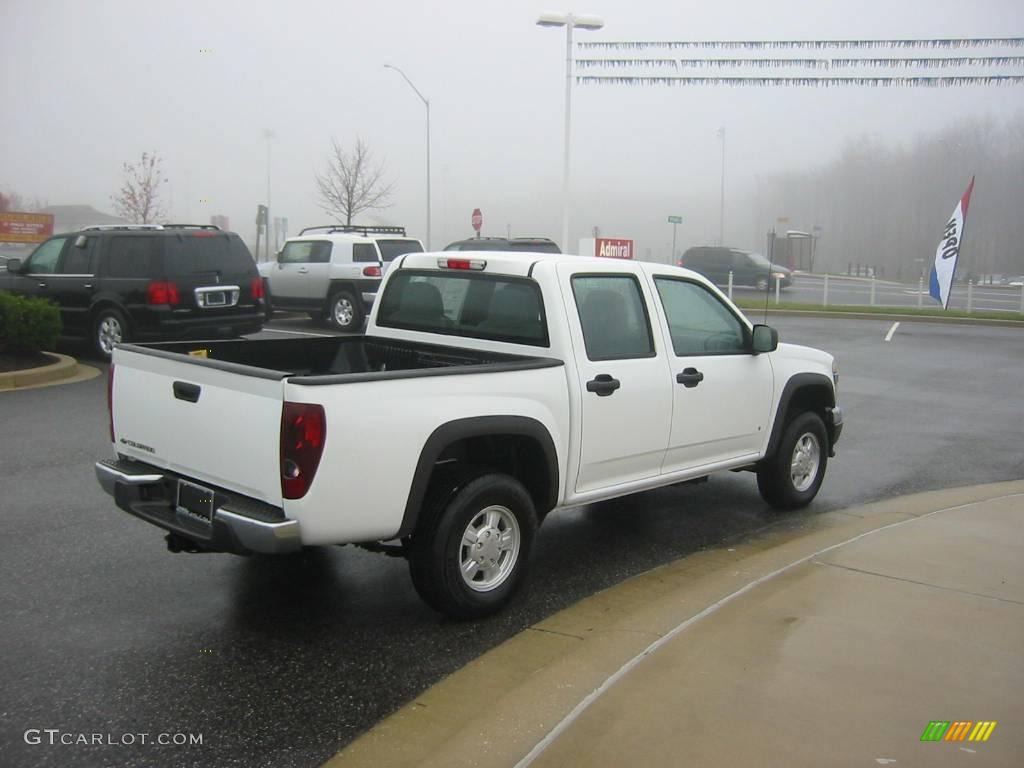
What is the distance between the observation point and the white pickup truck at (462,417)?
4176 millimetres

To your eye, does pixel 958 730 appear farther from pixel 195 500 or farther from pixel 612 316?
pixel 195 500

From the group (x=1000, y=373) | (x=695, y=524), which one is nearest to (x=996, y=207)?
(x=1000, y=373)

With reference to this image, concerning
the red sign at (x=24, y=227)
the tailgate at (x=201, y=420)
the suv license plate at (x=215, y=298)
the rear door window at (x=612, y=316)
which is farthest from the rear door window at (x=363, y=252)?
the red sign at (x=24, y=227)

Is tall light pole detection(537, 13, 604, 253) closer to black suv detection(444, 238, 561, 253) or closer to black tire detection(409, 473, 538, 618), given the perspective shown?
black suv detection(444, 238, 561, 253)

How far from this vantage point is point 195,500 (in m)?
4.48

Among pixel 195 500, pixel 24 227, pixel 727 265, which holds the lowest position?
pixel 195 500

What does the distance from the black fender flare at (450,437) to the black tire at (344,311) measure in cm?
1492

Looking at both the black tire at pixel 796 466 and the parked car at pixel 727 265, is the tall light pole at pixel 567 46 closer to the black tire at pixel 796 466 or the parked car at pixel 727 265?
the parked car at pixel 727 265

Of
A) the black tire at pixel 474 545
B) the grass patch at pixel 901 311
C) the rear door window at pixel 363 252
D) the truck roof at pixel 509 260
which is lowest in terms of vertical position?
the black tire at pixel 474 545

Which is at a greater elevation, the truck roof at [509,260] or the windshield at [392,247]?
the windshield at [392,247]

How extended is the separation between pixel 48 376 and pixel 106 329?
6.07 feet

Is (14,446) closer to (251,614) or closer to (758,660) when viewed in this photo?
(251,614)

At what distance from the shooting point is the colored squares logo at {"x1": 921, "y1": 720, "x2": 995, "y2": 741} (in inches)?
135

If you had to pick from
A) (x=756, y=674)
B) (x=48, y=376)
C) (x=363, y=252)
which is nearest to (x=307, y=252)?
(x=363, y=252)
